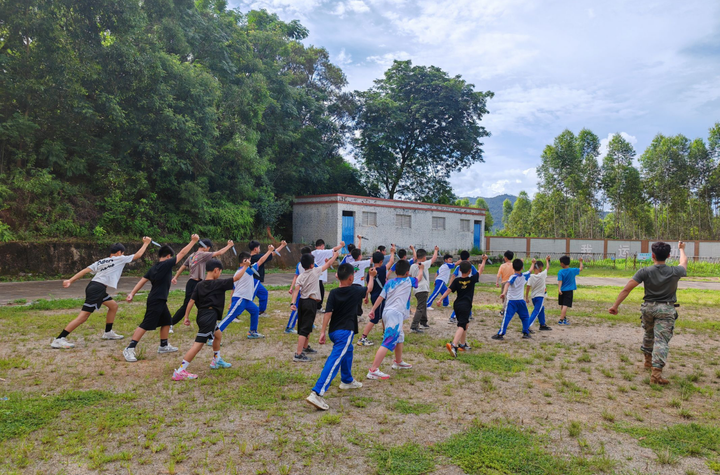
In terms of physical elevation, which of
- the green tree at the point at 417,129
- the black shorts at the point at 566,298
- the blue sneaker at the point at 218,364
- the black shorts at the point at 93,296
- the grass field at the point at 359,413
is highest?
the green tree at the point at 417,129

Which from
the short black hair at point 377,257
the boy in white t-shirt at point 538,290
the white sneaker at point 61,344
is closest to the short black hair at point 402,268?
the short black hair at point 377,257

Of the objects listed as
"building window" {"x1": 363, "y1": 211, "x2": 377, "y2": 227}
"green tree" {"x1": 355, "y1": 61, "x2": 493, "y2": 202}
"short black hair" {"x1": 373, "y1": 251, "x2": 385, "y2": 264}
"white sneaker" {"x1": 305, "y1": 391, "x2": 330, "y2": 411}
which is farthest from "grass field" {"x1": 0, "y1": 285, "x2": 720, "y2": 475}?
"green tree" {"x1": 355, "y1": 61, "x2": 493, "y2": 202}

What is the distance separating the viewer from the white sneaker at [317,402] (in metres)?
4.60

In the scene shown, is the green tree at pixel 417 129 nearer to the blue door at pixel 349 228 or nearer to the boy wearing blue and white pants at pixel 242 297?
the blue door at pixel 349 228

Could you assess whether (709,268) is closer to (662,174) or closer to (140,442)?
(662,174)

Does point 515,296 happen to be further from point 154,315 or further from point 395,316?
point 154,315

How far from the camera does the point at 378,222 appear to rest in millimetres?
29062

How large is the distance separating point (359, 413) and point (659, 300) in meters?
4.36

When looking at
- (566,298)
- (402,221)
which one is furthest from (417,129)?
(566,298)

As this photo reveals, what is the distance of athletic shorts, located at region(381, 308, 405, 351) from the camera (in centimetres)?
580

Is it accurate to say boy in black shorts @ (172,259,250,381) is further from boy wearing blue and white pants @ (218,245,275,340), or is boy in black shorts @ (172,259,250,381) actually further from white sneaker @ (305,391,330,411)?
white sneaker @ (305,391,330,411)

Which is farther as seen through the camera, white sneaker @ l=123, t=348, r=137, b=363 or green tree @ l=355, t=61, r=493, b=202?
green tree @ l=355, t=61, r=493, b=202

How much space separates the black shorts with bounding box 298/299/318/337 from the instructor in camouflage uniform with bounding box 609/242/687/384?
4072 millimetres

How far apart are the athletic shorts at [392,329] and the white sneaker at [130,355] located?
3.52 metres
